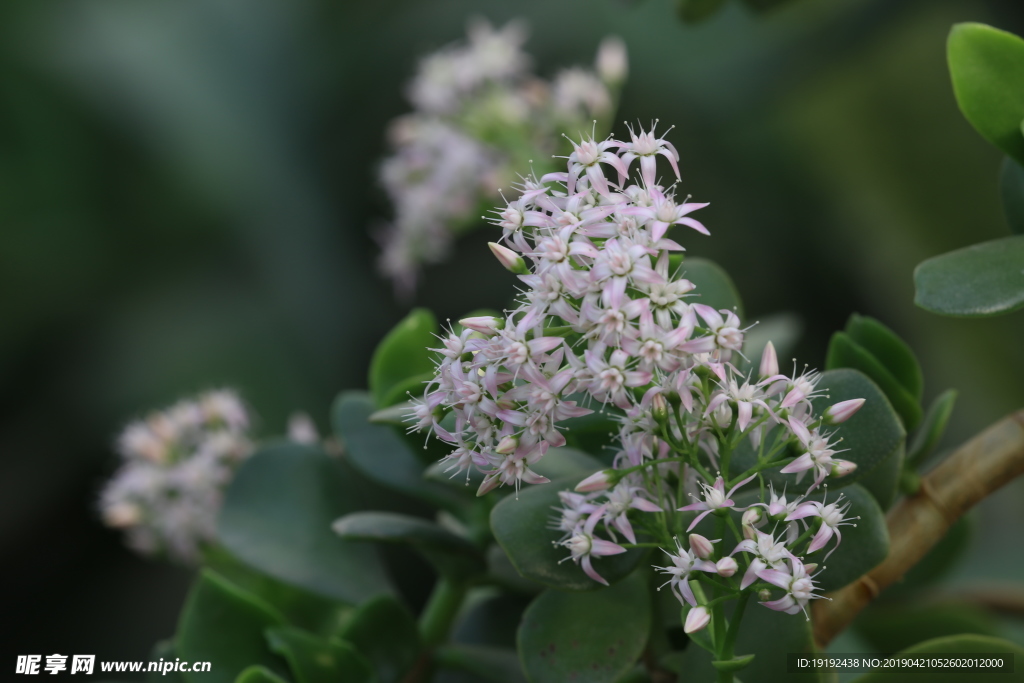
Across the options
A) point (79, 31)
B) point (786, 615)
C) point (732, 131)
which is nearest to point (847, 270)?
point (732, 131)

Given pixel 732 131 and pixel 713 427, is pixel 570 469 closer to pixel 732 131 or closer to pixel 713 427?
pixel 713 427

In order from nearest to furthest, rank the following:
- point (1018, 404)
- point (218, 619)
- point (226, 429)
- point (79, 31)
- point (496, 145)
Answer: point (218, 619) < point (226, 429) < point (496, 145) < point (1018, 404) < point (79, 31)

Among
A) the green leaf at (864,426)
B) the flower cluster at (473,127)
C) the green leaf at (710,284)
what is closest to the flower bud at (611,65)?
the flower cluster at (473,127)

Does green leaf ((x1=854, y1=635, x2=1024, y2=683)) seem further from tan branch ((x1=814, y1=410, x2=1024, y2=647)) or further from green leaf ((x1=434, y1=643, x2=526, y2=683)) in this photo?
green leaf ((x1=434, y1=643, x2=526, y2=683))

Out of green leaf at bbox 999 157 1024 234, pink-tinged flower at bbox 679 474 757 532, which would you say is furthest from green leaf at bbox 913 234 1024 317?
pink-tinged flower at bbox 679 474 757 532

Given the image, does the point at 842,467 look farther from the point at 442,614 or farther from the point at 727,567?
the point at 442,614

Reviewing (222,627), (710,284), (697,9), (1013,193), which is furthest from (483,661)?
(697,9)
